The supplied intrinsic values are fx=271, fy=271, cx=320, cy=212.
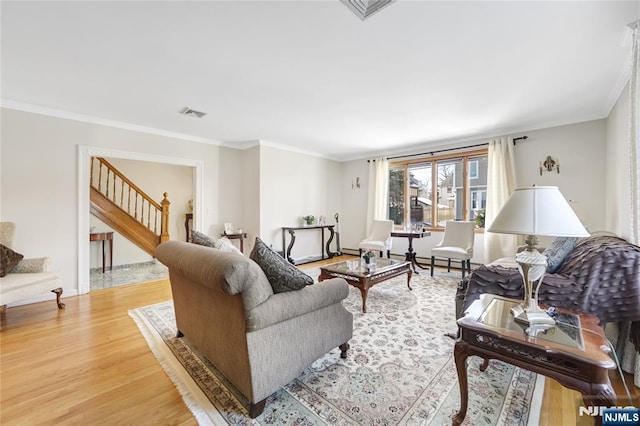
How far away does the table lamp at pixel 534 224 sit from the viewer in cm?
127

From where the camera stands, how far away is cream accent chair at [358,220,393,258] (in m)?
4.98

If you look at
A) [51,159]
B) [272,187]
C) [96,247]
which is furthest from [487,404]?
[96,247]

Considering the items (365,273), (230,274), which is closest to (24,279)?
(230,274)

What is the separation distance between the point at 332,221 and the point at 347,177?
3.87ft

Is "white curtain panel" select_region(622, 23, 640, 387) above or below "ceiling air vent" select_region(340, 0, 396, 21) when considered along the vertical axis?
below

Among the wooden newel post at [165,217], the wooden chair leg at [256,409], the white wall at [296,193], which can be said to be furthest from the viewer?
the wooden newel post at [165,217]

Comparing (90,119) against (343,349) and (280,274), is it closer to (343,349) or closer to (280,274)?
(280,274)

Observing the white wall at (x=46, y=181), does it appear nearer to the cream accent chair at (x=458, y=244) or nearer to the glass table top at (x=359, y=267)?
the glass table top at (x=359, y=267)

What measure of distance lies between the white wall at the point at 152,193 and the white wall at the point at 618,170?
7.00m

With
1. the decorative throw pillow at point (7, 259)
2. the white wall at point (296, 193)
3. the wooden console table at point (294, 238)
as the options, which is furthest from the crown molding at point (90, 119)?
the wooden console table at point (294, 238)

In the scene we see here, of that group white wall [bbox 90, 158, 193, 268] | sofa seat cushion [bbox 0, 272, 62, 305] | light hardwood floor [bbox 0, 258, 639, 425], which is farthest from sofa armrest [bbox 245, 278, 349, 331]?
white wall [bbox 90, 158, 193, 268]

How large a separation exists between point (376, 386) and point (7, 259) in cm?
392

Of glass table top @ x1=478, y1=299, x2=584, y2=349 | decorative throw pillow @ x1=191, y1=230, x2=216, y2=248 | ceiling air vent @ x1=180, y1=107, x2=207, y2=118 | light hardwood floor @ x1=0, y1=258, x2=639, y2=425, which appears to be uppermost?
ceiling air vent @ x1=180, y1=107, x2=207, y2=118

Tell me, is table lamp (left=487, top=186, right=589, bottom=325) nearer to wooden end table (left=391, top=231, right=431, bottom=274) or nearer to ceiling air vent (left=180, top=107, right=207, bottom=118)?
wooden end table (left=391, top=231, right=431, bottom=274)
